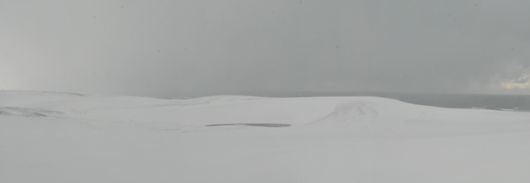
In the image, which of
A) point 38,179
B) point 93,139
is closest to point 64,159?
point 38,179

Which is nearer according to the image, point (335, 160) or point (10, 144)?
point (10, 144)

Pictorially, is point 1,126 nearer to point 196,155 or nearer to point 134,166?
point 134,166

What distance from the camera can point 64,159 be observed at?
340cm

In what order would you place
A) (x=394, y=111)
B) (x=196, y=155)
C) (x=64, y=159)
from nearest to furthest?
(x=64, y=159) < (x=196, y=155) < (x=394, y=111)

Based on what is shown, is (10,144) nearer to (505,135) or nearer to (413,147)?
(413,147)

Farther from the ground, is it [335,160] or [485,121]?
[485,121]

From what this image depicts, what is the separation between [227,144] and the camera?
17.5 feet

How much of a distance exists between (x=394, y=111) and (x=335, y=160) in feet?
22.2

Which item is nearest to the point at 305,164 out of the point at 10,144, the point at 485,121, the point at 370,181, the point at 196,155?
the point at 370,181

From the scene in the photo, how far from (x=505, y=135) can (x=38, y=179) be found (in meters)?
8.92

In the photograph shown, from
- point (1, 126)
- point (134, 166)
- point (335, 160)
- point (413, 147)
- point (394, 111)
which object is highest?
point (394, 111)

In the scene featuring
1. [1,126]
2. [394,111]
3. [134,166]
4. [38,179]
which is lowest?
[38,179]

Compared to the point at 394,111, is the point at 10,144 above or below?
below

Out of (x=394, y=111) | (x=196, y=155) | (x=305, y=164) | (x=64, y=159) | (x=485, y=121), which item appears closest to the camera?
(x=64, y=159)
